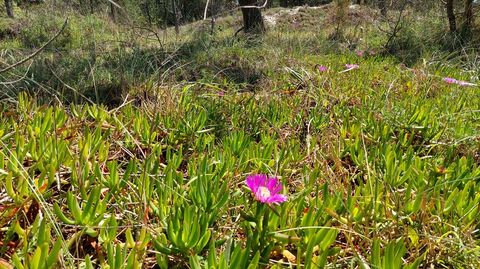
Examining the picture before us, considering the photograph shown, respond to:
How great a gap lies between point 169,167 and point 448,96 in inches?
83.2

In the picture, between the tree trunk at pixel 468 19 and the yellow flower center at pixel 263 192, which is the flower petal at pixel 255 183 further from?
the tree trunk at pixel 468 19

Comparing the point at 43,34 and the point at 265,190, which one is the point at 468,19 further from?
the point at 43,34

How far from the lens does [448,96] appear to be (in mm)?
2555

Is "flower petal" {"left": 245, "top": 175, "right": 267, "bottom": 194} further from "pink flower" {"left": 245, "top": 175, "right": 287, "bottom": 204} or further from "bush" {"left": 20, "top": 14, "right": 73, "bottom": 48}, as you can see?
"bush" {"left": 20, "top": 14, "right": 73, "bottom": 48}

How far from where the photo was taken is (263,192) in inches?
35.1

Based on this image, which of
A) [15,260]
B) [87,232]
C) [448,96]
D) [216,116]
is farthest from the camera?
[448,96]

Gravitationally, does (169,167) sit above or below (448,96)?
above

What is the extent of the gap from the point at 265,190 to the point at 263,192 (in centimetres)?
1

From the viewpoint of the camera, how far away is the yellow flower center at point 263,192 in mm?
882

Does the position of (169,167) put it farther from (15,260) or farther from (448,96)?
(448,96)

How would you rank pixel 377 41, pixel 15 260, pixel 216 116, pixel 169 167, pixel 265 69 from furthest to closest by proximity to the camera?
pixel 377 41
pixel 265 69
pixel 216 116
pixel 169 167
pixel 15 260

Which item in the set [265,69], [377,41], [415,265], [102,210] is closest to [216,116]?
[102,210]

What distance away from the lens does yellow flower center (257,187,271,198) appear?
882 mm

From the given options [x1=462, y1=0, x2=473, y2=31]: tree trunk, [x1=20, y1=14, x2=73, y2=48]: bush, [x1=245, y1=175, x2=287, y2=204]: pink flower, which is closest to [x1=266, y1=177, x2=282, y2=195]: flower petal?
[x1=245, y1=175, x2=287, y2=204]: pink flower
